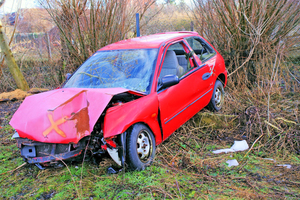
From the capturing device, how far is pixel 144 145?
3361mm

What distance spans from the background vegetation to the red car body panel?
0.57 m

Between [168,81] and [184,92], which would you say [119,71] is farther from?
[184,92]

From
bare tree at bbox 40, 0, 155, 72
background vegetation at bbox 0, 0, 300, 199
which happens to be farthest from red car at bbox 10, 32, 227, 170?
bare tree at bbox 40, 0, 155, 72

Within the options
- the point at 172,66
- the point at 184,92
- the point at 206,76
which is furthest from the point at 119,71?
the point at 206,76

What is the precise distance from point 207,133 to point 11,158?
10.9 feet

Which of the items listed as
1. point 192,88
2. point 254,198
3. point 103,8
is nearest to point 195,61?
point 192,88

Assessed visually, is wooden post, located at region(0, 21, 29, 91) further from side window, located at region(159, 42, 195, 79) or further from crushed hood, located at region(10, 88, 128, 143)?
side window, located at region(159, 42, 195, 79)

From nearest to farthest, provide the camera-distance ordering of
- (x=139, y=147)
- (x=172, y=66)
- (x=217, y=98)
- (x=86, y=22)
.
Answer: (x=139, y=147)
(x=172, y=66)
(x=217, y=98)
(x=86, y=22)

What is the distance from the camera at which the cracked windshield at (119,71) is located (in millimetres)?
3697

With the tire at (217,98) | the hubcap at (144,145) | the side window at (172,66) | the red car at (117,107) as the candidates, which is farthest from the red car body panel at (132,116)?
the tire at (217,98)

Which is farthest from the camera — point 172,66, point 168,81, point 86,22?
point 86,22

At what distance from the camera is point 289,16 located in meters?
6.14

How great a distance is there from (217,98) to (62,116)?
3.40m

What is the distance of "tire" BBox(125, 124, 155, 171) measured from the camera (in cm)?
311
